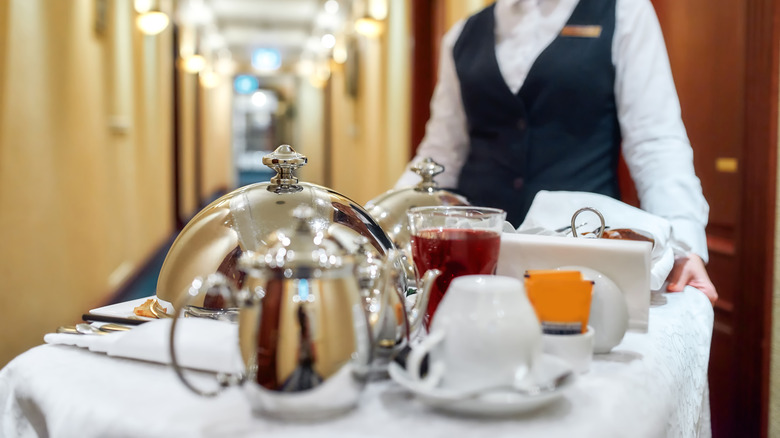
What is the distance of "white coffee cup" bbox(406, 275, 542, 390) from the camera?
0.60 metres

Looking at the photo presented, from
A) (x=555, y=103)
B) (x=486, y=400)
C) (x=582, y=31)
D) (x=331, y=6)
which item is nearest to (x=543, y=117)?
(x=555, y=103)

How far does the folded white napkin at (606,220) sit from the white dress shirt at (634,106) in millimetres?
111

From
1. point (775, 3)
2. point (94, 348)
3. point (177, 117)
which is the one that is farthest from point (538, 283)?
point (177, 117)

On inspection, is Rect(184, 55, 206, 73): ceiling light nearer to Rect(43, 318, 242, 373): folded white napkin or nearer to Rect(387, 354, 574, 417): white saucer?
Rect(43, 318, 242, 373): folded white napkin

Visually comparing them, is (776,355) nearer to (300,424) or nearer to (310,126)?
(300,424)

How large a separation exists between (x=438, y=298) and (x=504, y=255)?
0.43ft

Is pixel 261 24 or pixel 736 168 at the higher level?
pixel 261 24

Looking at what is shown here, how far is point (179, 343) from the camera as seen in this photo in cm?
72

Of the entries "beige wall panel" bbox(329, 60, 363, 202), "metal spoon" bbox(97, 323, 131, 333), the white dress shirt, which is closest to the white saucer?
"metal spoon" bbox(97, 323, 131, 333)

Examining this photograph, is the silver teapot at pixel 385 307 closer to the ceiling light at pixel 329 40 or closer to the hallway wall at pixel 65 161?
the hallway wall at pixel 65 161

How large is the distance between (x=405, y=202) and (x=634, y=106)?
66 centimetres

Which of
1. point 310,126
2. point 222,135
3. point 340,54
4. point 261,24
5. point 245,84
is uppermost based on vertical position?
point 261,24

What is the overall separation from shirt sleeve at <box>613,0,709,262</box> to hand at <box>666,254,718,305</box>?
0.10 m

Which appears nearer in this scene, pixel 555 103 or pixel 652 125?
pixel 652 125
